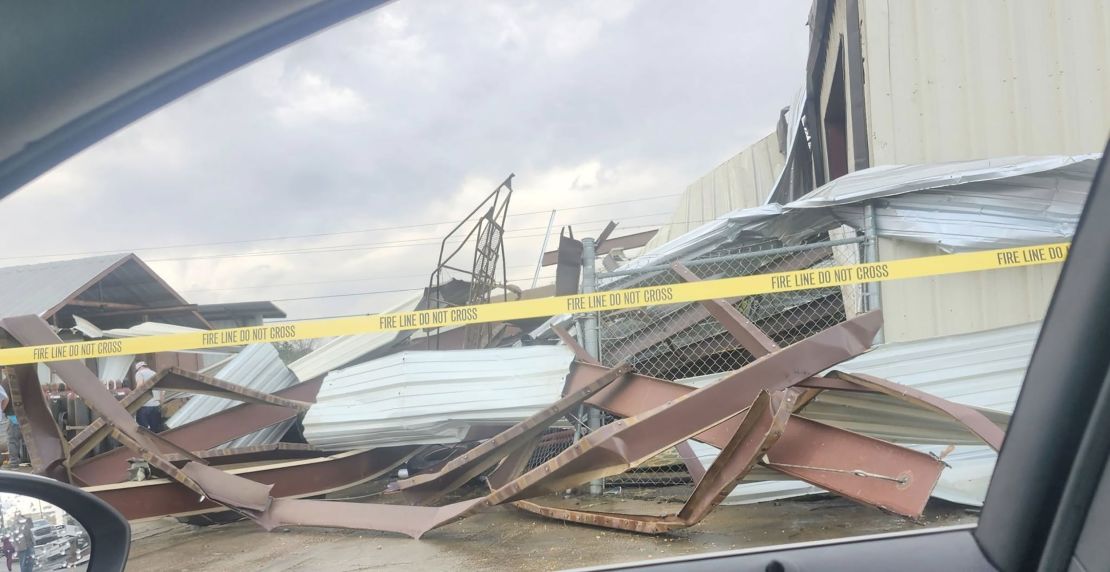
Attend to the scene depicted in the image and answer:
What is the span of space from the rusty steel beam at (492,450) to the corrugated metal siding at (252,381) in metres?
2.21

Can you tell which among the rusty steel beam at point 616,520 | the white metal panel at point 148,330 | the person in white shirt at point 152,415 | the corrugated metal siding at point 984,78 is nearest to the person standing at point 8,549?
the rusty steel beam at point 616,520

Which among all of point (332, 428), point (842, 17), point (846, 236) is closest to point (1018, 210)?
point (846, 236)

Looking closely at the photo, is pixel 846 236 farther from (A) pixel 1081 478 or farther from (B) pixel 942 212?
(A) pixel 1081 478

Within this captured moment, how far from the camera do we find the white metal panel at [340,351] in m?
6.80

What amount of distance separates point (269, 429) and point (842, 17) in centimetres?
642

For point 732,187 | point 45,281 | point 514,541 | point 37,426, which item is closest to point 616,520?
point 514,541

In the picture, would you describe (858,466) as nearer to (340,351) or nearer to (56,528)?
(56,528)

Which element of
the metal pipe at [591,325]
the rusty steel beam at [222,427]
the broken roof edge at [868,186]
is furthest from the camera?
the rusty steel beam at [222,427]

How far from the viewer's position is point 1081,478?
1369 millimetres

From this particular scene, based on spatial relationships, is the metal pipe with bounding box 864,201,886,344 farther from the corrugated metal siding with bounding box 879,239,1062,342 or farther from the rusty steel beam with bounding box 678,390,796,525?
the rusty steel beam with bounding box 678,390,796,525

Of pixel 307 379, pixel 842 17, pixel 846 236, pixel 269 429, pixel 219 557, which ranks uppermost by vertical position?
pixel 842 17

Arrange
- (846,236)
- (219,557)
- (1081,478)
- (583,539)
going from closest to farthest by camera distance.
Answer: (1081,478), (583,539), (219,557), (846,236)

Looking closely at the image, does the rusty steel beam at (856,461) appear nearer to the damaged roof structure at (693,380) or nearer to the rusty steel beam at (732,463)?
the damaged roof structure at (693,380)

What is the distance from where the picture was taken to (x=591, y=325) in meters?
5.68
